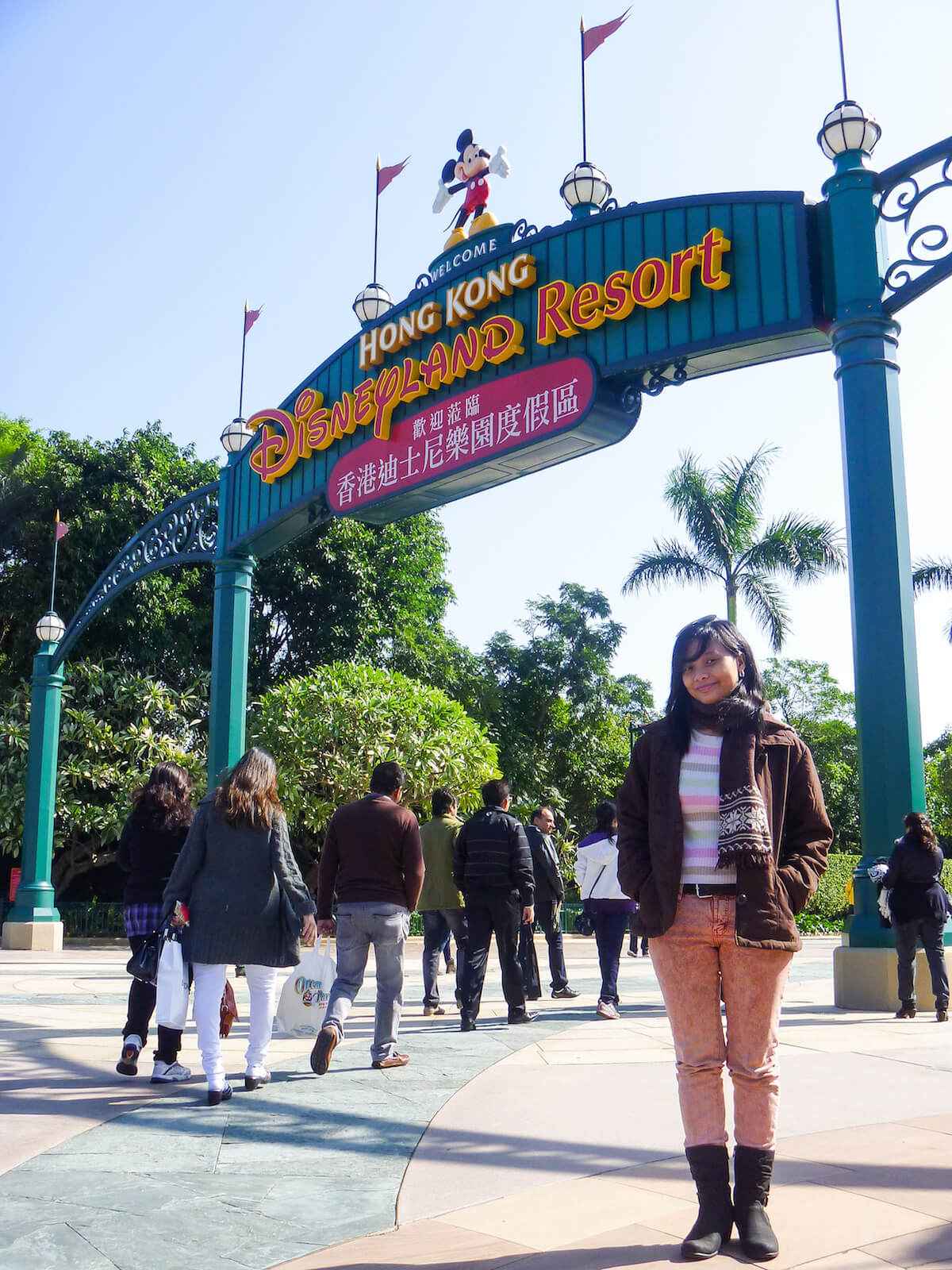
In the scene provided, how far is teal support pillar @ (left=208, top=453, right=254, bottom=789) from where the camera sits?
13.5 meters

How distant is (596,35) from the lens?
39.4ft

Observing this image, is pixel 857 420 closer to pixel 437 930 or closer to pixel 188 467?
pixel 437 930

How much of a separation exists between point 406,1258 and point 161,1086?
10.3ft

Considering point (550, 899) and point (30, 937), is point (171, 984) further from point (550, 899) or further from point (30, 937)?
point (30, 937)

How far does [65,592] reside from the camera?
23547 millimetres

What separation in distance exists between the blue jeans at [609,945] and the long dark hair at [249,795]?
357 cm

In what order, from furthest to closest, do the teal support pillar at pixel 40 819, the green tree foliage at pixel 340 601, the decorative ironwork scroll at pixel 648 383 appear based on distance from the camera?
the green tree foliage at pixel 340 601 < the teal support pillar at pixel 40 819 < the decorative ironwork scroll at pixel 648 383

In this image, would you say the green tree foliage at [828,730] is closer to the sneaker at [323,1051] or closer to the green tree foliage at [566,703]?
the green tree foliage at [566,703]

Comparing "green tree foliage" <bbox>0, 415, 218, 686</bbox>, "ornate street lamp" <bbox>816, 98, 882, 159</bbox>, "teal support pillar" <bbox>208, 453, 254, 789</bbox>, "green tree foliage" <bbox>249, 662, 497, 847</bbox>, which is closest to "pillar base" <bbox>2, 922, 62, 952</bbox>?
"green tree foliage" <bbox>249, 662, 497, 847</bbox>

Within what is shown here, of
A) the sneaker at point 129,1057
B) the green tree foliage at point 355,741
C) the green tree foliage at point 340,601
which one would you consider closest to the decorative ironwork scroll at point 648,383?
the sneaker at point 129,1057

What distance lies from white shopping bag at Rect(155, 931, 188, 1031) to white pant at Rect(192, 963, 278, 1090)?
78 mm

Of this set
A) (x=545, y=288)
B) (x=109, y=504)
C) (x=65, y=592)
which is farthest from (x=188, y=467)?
(x=545, y=288)

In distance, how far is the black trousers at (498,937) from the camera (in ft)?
26.8

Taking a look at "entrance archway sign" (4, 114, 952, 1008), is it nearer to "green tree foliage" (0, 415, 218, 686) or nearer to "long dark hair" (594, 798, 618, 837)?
"long dark hair" (594, 798, 618, 837)
